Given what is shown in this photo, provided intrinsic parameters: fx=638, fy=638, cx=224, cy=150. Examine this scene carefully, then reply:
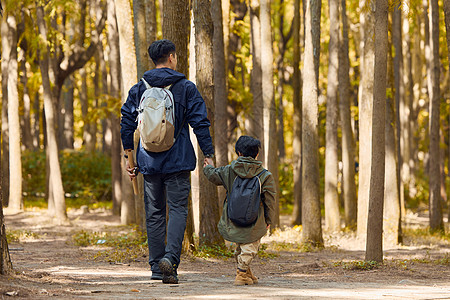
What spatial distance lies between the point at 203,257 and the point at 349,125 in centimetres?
857

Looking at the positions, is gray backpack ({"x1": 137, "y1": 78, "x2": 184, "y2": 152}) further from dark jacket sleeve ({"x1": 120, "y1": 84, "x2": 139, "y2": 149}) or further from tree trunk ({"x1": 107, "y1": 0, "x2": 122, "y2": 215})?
tree trunk ({"x1": 107, "y1": 0, "x2": 122, "y2": 215})

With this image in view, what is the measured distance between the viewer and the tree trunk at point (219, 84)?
12.4m

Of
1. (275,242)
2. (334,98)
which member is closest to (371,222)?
(275,242)

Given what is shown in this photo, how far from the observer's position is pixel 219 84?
44.3ft

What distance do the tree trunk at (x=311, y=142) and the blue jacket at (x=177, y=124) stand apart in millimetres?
6136

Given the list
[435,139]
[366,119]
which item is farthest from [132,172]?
[435,139]

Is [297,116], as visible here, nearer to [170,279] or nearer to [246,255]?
[246,255]

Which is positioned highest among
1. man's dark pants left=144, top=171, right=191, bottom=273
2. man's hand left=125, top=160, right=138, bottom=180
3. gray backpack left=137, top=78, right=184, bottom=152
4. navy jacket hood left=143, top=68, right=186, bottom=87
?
navy jacket hood left=143, top=68, right=186, bottom=87

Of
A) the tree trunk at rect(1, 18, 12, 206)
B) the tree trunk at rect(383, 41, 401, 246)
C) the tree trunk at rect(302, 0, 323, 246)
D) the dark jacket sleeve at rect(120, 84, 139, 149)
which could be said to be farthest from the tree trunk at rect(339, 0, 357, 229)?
the dark jacket sleeve at rect(120, 84, 139, 149)

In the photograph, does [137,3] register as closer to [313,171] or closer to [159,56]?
[313,171]

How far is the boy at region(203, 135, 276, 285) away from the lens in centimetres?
632

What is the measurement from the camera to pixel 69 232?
14344 millimetres

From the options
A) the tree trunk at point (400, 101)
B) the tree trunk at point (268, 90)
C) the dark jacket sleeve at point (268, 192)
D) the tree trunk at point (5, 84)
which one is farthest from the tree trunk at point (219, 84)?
the tree trunk at point (5, 84)

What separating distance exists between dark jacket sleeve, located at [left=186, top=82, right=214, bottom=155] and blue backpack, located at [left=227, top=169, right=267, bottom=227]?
1.57 ft
